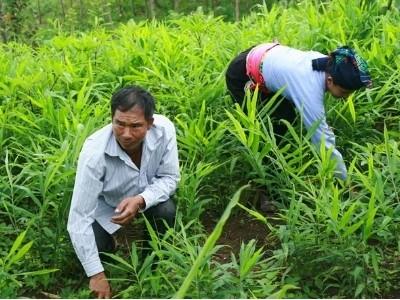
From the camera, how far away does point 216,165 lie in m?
Result: 3.20

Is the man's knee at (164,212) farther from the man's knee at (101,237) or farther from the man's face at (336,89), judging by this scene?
the man's face at (336,89)

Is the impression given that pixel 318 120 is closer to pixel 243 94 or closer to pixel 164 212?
pixel 243 94

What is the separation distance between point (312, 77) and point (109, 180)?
1.12 metres

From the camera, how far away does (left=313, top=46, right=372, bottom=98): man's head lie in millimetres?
2854

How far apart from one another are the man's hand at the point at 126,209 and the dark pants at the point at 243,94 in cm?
112

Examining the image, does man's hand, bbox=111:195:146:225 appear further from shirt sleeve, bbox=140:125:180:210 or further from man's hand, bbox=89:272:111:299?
man's hand, bbox=89:272:111:299

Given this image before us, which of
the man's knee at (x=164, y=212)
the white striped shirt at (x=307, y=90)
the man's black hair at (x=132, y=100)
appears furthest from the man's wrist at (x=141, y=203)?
the white striped shirt at (x=307, y=90)

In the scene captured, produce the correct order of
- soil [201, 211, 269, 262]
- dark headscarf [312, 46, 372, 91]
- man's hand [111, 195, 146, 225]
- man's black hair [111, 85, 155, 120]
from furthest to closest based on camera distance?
1. soil [201, 211, 269, 262]
2. dark headscarf [312, 46, 372, 91]
3. man's hand [111, 195, 146, 225]
4. man's black hair [111, 85, 155, 120]

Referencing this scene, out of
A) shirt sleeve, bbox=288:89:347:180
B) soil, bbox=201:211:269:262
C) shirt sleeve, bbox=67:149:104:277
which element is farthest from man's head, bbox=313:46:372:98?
shirt sleeve, bbox=67:149:104:277

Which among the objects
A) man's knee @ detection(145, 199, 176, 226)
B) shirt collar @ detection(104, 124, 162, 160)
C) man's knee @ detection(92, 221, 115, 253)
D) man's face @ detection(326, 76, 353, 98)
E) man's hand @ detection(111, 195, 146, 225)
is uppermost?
man's face @ detection(326, 76, 353, 98)

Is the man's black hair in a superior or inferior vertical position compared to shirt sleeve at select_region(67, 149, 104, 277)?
superior

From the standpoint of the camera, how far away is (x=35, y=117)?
3.66m

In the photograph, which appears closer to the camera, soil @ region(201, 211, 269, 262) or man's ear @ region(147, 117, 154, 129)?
man's ear @ region(147, 117, 154, 129)

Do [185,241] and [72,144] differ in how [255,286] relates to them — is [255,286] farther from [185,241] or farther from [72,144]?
[72,144]
